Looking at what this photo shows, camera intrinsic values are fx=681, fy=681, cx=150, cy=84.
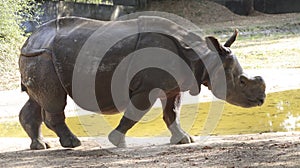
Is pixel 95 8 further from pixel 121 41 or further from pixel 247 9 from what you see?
pixel 121 41

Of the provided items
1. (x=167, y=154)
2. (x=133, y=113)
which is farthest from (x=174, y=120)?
(x=167, y=154)

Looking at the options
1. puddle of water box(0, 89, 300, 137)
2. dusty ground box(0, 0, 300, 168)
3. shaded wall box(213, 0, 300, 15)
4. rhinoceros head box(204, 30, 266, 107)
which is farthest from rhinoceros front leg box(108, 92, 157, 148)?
shaded wall box(213, 0, 300, 15)

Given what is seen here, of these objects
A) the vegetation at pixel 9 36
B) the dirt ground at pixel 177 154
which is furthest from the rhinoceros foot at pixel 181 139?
the vegetation at pixel 9 36

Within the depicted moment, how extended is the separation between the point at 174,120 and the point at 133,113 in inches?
31.4

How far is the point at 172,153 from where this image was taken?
703cm

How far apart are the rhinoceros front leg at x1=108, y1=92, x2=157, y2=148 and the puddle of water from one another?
6.29 ft

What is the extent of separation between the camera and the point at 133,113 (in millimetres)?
7492

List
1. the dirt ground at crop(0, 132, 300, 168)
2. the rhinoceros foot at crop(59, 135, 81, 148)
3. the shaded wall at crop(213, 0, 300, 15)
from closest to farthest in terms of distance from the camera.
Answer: the dirt ground at crop(0, 132, 300, 168) → the rhinoceros foot at crop(59, 135, 81, 148) → the shaded wall at crop(213, 0, 300, 15)

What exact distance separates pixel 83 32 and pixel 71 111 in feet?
15.7

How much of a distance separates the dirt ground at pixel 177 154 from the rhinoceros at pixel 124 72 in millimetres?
312

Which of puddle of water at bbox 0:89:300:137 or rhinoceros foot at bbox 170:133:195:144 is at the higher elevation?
rhinoceros foot at bbox 170:133:195:144

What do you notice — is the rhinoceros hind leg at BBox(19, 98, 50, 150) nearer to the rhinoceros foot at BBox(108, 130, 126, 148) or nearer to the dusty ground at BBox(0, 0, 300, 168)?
the dusty ground at BBox(0, 0, 300, 168)

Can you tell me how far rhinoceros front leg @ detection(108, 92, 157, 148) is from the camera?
7445mm

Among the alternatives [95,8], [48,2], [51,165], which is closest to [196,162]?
[51,165]
